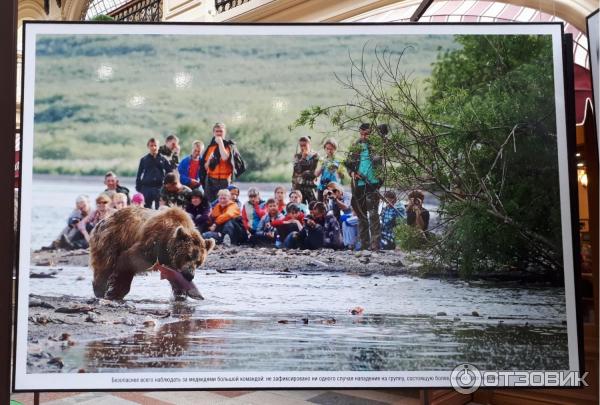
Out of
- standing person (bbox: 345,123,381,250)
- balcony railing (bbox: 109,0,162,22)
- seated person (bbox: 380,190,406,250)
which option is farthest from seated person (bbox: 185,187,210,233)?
balcony railing (bbox: 109,0,162,22)

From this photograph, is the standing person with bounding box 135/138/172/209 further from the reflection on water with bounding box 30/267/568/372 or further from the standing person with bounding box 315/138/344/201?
the standing person with bounding box 315/138/344/201

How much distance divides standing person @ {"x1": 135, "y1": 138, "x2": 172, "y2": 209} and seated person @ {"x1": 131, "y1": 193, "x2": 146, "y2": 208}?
0.02m

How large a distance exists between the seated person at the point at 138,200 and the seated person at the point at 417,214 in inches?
50.7

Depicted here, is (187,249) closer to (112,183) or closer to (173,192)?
(173,192)

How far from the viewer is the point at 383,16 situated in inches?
202

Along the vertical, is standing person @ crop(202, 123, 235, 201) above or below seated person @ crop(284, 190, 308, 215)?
above

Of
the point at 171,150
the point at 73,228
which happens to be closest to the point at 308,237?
the point at 171,150

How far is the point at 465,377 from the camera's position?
2.36 metres

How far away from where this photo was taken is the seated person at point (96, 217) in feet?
7.93

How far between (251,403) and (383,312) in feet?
7.23

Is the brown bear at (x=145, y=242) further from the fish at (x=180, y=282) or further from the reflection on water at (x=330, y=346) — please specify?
the reflection on water at (x=330, y=346)

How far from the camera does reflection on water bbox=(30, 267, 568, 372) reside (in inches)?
92.1

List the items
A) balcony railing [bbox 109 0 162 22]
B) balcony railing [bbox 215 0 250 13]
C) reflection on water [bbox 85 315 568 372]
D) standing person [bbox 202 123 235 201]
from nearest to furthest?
reflection on water [bbox 85 315 568 372]
standing person [bbox 202 123 235 201]
balcony railing [bbox 215 0 250 13]
balcony railing [bbox 109 0 162 22]

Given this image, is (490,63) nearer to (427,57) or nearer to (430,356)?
(427,57)
